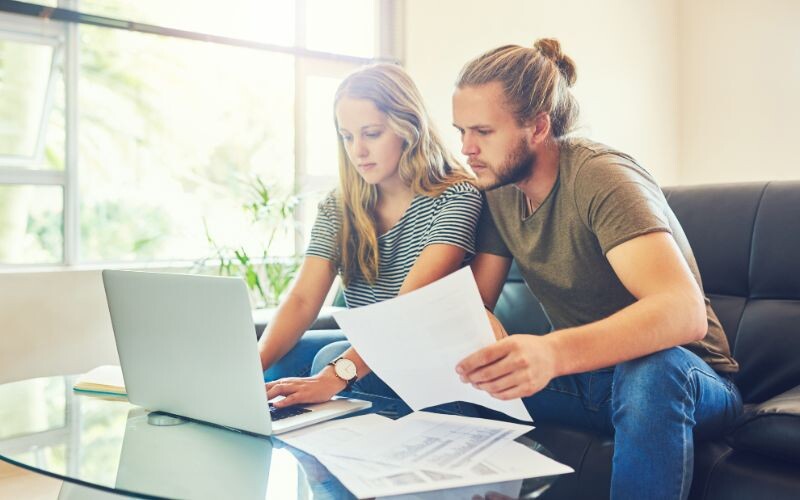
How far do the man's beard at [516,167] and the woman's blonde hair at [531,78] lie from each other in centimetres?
6

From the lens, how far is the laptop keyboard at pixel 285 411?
1140mm

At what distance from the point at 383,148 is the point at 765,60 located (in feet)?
12.6

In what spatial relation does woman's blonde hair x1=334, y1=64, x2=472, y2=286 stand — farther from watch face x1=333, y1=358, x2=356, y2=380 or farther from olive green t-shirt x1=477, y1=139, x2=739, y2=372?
watch face x1=333, y1=358, x2=356, y2=380

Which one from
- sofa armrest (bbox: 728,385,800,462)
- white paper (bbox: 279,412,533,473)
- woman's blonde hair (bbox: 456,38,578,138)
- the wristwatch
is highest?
woman's blonde hair (bbox: 456,38,578,138)

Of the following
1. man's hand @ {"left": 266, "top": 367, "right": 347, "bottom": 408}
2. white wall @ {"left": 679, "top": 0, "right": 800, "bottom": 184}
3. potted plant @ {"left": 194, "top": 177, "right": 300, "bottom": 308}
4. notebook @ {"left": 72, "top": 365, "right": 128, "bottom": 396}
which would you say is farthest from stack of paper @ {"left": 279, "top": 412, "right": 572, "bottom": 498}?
white wall @ {"left": 679, "top": 0, "right": 800, "bottom": 184}

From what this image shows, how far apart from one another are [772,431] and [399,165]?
925 millimetres

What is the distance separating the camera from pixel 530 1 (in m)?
4.34

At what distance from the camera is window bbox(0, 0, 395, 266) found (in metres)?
3.04

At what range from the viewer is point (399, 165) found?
67.3 inches

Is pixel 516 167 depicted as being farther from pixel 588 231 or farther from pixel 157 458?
pixel 157 458

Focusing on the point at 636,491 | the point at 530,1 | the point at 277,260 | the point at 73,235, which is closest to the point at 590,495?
the point at 636,491

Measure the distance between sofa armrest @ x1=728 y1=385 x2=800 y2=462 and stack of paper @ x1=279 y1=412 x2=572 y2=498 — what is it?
439mm

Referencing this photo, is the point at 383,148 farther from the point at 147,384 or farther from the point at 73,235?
the point at 73,235

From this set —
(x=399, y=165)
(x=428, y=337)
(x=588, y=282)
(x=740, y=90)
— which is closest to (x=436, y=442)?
(x=428, y=337)
